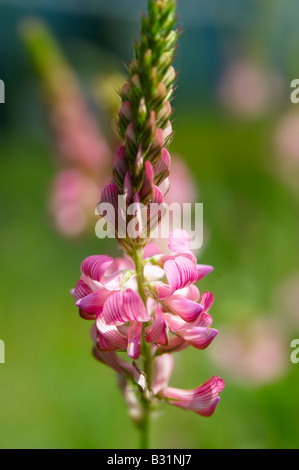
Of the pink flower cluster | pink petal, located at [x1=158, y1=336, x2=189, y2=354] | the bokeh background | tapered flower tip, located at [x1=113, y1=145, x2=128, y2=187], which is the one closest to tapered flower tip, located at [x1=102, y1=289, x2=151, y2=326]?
the pink flower cluster

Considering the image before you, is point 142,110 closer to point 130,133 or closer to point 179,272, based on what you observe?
point 130,133

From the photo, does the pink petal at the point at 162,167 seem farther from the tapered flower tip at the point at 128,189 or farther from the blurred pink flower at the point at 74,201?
the blurred pink flower at the point at 74,201

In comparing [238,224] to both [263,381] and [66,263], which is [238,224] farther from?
[66,263]

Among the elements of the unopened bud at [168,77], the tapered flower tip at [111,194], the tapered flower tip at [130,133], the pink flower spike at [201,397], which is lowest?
the pink flower spike at [201,397]

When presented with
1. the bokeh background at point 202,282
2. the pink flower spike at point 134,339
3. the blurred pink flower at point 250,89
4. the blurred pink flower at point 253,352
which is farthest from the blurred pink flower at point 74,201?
the blurred pink flower at point 250,89

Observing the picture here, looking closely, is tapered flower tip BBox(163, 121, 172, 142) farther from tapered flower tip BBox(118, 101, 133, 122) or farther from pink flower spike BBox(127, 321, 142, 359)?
pink flower spike BBox(127, 321, 142, 359)
